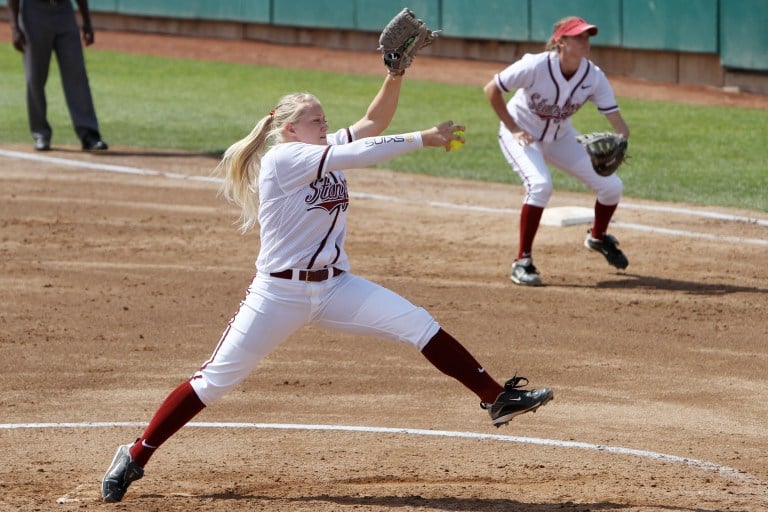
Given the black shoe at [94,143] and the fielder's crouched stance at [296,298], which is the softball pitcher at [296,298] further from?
the black shoe at [94,143]

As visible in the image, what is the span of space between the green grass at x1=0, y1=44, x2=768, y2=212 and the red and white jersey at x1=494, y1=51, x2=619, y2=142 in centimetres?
325

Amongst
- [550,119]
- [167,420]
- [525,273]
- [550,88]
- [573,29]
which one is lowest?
[525,273]

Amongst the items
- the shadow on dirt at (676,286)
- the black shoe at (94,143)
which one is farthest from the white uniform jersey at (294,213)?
the black shoe at (94,143)

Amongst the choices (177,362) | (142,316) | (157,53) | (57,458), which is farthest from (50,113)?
(57,458)

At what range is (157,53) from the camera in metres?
27.2

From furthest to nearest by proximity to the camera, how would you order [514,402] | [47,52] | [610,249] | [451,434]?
[47,52]
[610,249]
[451,434]
[514,402]

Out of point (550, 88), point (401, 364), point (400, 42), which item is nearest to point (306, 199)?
point (400, 42)

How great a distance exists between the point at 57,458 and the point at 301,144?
1.96m

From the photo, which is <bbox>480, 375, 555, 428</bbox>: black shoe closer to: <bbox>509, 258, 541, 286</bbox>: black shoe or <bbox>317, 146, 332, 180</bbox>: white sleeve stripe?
<bbox>317, 146, 332, 180</bbox>: white sleeve stripe

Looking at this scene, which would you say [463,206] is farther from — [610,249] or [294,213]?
[294,213]

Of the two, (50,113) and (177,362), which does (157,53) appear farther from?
(177,362)

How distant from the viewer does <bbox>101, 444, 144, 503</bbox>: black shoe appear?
5.40m

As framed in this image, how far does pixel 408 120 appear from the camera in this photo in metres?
18.0

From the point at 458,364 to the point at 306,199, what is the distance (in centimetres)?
97
